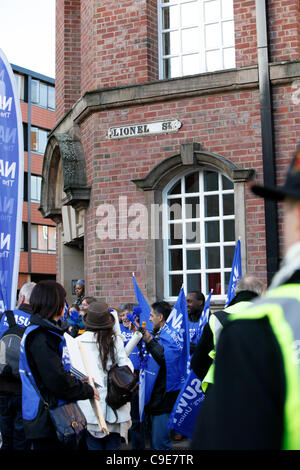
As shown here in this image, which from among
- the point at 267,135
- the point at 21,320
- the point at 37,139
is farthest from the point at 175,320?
the point at 37,139

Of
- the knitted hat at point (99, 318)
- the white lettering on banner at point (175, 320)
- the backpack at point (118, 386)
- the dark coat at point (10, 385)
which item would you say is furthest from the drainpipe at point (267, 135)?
the backpack at point (118, 386)

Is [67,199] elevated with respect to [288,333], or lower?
elevated

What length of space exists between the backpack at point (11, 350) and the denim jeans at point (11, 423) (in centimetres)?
54

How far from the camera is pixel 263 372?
142 cm

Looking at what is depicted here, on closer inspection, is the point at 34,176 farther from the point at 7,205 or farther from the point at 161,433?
the point at 161,433

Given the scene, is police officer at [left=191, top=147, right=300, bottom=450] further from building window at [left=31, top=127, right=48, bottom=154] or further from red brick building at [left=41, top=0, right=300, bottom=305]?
building window at [left=31, top=127, right=48, bottom=154]

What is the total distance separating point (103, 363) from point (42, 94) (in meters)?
46.1

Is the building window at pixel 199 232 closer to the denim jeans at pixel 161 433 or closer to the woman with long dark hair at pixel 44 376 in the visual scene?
the denim jeans at pixel 161 433

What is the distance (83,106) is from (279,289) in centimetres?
1111

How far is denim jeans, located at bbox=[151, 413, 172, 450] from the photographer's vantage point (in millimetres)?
6477

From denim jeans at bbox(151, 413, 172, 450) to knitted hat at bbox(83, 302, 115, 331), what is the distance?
1.64 meters

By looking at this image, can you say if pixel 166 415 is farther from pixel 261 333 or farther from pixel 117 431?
pixel 261 333

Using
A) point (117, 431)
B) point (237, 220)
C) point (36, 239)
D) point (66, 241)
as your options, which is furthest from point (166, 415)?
point (36, 239)

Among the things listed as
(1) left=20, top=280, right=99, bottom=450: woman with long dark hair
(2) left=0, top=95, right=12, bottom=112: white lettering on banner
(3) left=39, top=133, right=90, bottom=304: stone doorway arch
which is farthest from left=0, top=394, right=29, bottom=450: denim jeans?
(3) left=39, top=133, right=90, bottom=304: stone doorway arch
